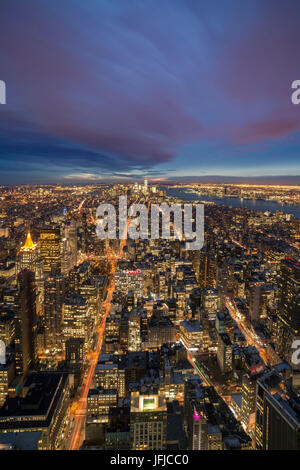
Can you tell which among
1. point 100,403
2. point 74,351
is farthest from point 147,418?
point 74,351

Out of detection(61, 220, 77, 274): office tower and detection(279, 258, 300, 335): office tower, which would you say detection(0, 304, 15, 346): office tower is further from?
detection(279, 258, 300, 335): office tower

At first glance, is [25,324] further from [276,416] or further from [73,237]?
[73,237]

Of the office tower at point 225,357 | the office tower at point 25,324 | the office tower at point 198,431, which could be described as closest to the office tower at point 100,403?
the office tower at point 198,431

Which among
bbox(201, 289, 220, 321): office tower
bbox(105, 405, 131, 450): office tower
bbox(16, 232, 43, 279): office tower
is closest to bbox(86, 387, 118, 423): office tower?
bbox(105, 405, 131, 450): office tower

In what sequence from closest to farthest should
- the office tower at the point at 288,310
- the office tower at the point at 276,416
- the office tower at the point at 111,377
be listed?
the office tower at the point at 276,416
the office tower at the point at 111,377
the office tower at the point at 288,310

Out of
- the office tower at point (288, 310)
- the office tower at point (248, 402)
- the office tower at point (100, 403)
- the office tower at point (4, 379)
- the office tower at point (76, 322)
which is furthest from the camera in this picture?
the office tower at point (76, 322)

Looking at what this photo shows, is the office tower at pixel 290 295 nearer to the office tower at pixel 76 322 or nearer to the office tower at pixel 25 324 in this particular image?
the office tower at pixel 76 322

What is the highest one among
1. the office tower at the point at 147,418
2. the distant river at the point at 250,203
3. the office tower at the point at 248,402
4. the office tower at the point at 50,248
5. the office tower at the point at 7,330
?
the distant river at the point at 250,203
